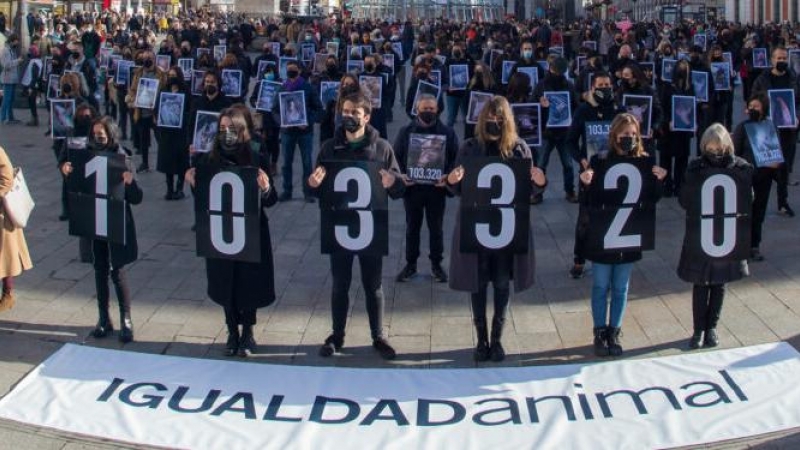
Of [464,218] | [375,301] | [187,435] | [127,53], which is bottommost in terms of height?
[187,435]

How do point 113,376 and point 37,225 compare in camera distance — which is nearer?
point 113,376

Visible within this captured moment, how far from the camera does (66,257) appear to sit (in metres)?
10.9

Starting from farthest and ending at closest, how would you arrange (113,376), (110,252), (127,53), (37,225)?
(127,53) < (37,225) < (110,252) < (113,376)

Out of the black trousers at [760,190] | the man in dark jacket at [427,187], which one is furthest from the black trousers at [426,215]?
the black trousers at [760,190]

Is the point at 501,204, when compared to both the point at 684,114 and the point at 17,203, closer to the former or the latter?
the point at 17,203

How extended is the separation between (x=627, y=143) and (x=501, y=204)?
0.95 metres

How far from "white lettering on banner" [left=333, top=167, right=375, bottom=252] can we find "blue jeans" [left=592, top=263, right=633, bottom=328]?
158cm

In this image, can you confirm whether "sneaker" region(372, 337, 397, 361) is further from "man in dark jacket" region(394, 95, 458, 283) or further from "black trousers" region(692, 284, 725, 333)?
"black trousers" region(692, 284, 725, 333)

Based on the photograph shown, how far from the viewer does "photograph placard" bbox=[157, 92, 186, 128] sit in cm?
1291

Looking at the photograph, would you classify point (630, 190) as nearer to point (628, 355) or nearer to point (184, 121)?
point (628, 355)

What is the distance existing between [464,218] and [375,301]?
0.87 meters

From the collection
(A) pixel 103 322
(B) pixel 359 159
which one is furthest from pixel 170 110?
(B) pixel 359 159

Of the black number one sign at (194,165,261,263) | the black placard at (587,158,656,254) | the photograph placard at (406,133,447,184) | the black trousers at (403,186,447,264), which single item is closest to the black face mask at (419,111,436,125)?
the photograph placard at (406,133,447,184)

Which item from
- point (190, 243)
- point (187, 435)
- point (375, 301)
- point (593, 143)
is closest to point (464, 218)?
point (375, 301)
